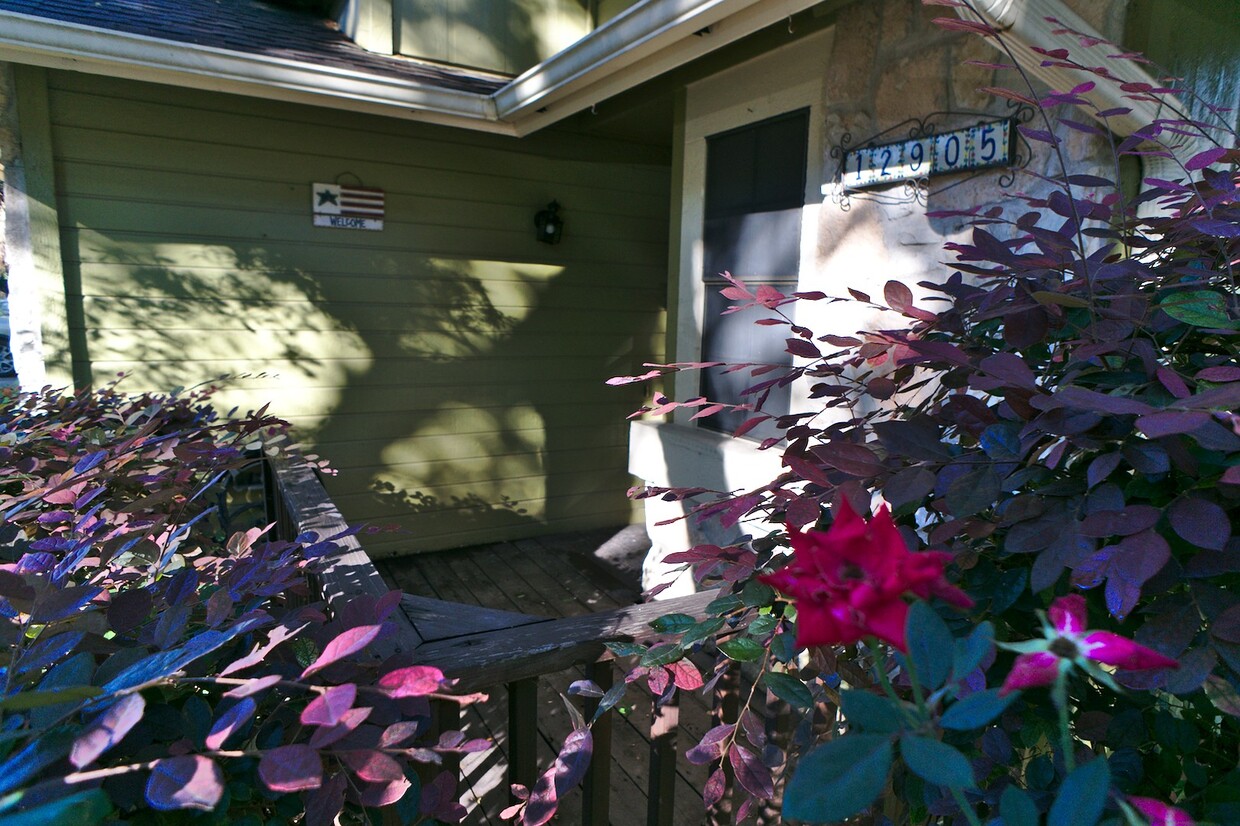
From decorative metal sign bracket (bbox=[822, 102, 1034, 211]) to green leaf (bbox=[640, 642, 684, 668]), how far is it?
5.38ft

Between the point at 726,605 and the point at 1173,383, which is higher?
the point at 1173,383

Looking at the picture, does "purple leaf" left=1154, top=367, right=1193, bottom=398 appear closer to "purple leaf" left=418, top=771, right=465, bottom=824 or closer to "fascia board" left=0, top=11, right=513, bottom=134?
"purple leaf" left=418, top=771, right=465, bottom=824

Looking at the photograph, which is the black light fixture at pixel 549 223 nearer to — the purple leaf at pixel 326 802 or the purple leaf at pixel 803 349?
the purple leaf at pixel 803 349

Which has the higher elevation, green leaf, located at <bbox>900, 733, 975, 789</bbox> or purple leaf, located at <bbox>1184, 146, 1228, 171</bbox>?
purple leaf, located at <bbox>1184, 146, 1228, 171</bbox>

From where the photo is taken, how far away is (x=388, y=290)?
13.6 feet

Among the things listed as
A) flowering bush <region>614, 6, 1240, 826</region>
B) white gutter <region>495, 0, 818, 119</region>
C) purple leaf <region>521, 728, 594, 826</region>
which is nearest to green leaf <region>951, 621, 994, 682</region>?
flowering bush <region>614, 6, 1240, 826</region>

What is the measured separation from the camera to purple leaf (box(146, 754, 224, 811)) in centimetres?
47

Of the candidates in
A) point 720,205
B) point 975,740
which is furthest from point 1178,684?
point 720,205

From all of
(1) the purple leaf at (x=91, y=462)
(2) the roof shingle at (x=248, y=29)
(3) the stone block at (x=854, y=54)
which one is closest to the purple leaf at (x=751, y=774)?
(1) the purple leaf at (x=91, y=462)

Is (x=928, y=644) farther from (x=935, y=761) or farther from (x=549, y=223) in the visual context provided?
(x=549, y=223)

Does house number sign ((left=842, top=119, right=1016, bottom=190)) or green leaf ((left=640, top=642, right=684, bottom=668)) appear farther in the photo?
house number sign ((left=842, top=119, right=1016, bottom=190))

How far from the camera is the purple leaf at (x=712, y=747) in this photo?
0.94m

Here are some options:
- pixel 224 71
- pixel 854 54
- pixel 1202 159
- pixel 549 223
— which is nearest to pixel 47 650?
pixel 1202 159

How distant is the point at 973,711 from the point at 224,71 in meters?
3.59
